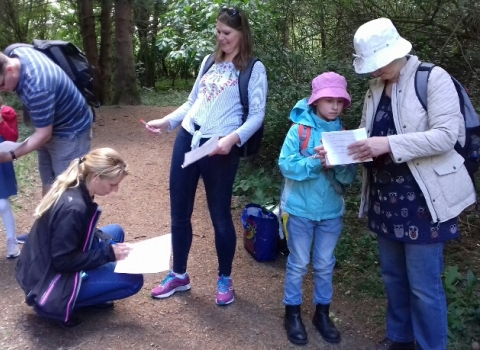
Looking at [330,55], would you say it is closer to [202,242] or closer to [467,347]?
[202,242]

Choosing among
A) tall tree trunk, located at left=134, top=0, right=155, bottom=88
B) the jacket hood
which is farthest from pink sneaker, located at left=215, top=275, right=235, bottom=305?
tall tree trunk, located at left=134, top=0, right=155, bottom=88

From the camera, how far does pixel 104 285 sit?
322 centimetres

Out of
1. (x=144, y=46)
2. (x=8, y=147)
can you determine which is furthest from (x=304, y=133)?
(x=144, y=46)

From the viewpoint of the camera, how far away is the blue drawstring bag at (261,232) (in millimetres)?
4336

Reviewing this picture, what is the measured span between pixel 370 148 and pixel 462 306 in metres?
1.73

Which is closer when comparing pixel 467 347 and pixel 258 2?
pixel 467 347

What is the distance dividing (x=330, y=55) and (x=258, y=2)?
3.27 feet

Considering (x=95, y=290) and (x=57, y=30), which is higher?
(x=57, y=30)

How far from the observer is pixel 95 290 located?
126 inches

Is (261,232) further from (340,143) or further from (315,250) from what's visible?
(340,143)

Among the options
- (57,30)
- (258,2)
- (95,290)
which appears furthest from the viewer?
(57,30)

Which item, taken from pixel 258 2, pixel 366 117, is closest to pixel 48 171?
pixel 366 117

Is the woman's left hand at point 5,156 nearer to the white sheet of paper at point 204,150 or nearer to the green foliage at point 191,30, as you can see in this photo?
the white sheet of paper at point 204,150

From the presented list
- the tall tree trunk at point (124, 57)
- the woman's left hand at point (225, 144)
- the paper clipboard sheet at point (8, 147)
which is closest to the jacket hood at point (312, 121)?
the woman's left hand at point (225, 144)
